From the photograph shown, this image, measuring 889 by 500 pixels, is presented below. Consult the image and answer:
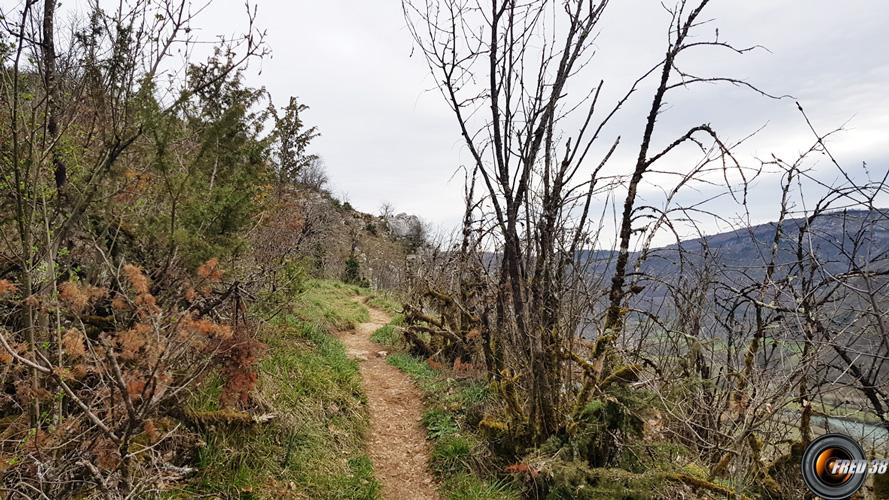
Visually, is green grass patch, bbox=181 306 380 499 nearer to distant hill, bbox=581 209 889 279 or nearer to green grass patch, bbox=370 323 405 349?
green grass patch, bbox=370 323 405 349

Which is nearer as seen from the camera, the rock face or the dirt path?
the dirt path

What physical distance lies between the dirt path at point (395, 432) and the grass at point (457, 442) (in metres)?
0.16

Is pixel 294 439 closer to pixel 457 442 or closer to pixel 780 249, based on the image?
pixel 457 442

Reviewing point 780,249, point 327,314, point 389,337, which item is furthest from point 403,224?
point 780,249

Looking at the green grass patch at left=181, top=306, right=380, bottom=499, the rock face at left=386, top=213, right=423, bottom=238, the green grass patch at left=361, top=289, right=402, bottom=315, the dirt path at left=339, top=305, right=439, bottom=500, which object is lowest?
Answer: the dirt path at left=339, top=305, right=439, bottom=500

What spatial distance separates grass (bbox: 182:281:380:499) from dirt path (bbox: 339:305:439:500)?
0.24 m

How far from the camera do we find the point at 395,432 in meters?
5.64

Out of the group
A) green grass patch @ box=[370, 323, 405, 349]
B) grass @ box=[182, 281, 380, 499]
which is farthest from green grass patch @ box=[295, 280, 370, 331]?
grass @ box=[182, 281, 380, 499]

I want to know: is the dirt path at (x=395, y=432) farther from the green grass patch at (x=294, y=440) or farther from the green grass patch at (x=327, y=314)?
the green grass patch at (x=327, y=314)

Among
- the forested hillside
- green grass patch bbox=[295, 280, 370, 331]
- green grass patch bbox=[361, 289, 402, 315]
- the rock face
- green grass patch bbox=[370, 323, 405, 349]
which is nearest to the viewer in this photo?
the forested hillside

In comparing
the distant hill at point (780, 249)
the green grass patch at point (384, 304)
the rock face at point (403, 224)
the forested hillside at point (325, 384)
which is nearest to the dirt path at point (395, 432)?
the forested hillside at point (325, 384)

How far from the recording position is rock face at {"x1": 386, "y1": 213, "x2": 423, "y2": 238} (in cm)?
3988

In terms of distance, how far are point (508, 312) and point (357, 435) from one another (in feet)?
8.36

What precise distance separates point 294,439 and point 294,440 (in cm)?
1
